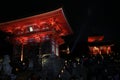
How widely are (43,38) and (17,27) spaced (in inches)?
126

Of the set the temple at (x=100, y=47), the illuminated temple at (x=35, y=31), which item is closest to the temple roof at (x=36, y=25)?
the illuminated temple at (x=35, y=31)

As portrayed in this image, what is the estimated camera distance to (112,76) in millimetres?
14367

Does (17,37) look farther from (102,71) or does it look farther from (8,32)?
(102,71)

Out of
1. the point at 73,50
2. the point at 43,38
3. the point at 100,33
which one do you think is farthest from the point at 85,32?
the point at 43,38

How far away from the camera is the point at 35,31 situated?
17016mm

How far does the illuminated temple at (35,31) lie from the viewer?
52.8ft

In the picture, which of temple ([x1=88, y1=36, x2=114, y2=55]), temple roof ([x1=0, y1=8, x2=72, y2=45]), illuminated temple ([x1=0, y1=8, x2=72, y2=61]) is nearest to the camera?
temple roof ([x1=0, y1=8, x2=72, y2=45])

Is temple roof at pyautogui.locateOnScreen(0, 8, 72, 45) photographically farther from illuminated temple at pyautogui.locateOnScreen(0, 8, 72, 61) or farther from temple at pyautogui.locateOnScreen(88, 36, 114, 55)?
temple at pyautogui.locateOnScreen(88, 36, 114, 55)

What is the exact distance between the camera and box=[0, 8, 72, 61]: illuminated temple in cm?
1609

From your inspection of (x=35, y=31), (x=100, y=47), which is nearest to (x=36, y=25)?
(x=35, y=31)

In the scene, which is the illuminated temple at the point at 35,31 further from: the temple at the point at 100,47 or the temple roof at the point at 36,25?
the temple at the point at 100,47

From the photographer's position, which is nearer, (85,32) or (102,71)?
(102,71)

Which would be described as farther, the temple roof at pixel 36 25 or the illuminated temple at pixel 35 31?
the illuminated temple at pixel 35 31

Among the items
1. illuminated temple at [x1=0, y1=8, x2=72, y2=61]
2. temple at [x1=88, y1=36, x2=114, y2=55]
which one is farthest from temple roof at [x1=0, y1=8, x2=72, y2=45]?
temple at [x1=88, y1=36, x2=114, y2=55]
